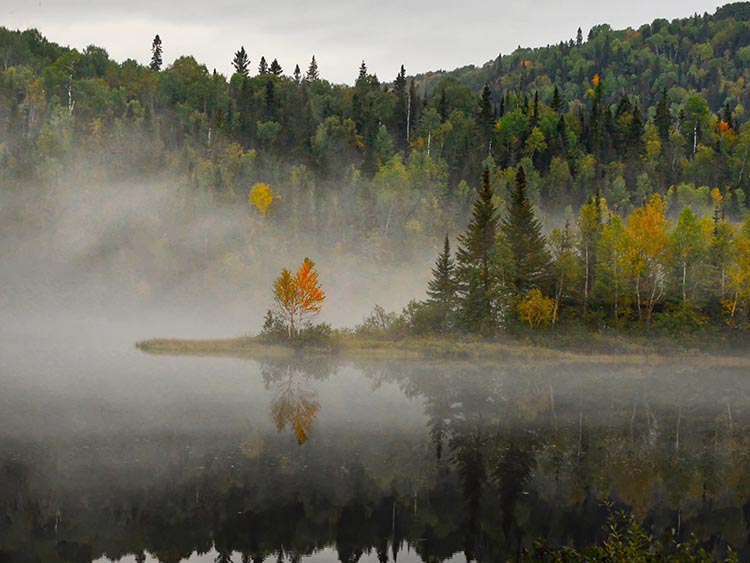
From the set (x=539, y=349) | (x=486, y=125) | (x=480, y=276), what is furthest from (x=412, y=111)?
(x=539, y=349)

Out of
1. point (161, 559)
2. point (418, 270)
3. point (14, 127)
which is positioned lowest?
point (161, 559)

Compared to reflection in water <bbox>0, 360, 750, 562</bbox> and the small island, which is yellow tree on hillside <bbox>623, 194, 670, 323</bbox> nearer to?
the small island

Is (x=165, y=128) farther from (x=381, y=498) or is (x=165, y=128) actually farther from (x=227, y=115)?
(x=381, y=498)

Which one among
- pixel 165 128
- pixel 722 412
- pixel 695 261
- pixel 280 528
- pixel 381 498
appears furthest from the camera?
pixel 165 128

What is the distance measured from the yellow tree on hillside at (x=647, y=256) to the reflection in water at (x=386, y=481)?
26062mm

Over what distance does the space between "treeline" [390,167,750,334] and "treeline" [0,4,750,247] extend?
47892mm

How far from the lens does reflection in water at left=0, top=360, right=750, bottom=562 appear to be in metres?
36.9

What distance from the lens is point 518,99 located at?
190 metres

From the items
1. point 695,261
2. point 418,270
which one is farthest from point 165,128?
point 695,261

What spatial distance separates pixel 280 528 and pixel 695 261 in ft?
222

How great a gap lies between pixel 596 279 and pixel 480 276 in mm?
13080

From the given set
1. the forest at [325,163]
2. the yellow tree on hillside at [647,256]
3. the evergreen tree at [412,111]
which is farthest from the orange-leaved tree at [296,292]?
the evergreen tree at [412,111]

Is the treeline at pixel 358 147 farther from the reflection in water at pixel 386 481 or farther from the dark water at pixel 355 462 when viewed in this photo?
the reflection in water at pixel 386 481

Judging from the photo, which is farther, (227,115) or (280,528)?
(227,115)
